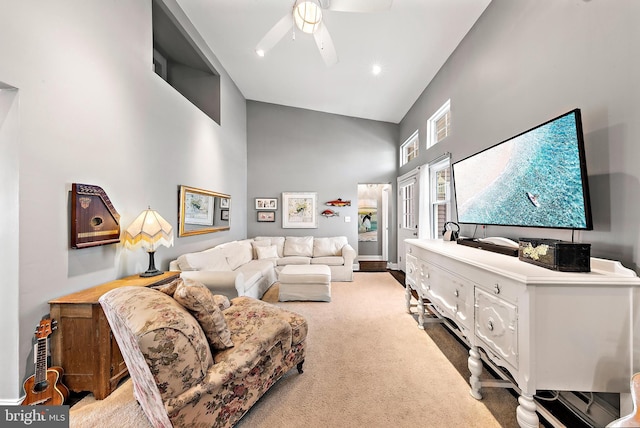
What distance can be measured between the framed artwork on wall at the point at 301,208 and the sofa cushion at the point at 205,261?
2.36 metres

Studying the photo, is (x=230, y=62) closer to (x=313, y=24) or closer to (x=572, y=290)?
(x=313, y=24)

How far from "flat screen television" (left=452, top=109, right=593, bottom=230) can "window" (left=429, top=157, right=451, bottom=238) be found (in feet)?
4.88

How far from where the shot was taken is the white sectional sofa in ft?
9.49

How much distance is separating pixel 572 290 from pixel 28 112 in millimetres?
3367

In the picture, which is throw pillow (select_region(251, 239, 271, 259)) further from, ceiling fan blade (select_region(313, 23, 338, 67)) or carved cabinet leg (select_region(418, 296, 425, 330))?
ceiling fan blade (select_region(313, 23, 338, 67))

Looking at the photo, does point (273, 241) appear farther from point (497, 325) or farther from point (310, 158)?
point (497, 325)

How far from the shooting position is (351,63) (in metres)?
3.86

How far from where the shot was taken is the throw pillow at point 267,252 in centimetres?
519

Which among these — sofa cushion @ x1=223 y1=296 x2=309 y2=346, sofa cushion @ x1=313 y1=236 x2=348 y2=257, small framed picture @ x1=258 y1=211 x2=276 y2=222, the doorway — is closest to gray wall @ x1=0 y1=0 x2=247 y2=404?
sofa cushion @ x1=223 y1=296 x2=309 y2=346

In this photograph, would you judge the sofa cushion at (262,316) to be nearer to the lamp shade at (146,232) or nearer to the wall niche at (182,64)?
the lamp shade at (146,232)

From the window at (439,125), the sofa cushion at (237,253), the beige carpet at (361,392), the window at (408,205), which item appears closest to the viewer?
the beige carpet at (361,392)

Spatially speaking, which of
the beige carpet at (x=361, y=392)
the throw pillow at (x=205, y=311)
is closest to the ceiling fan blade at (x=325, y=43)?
the throw pillow at (x=205, y=311)

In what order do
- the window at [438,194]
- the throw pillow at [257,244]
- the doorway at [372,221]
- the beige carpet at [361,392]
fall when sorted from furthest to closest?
the doorway at [372,221]
the throw pillow at [257,244]
the window at [438,194]
the beige carpet at [361,392]

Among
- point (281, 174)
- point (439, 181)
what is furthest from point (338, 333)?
point (281, 174)
